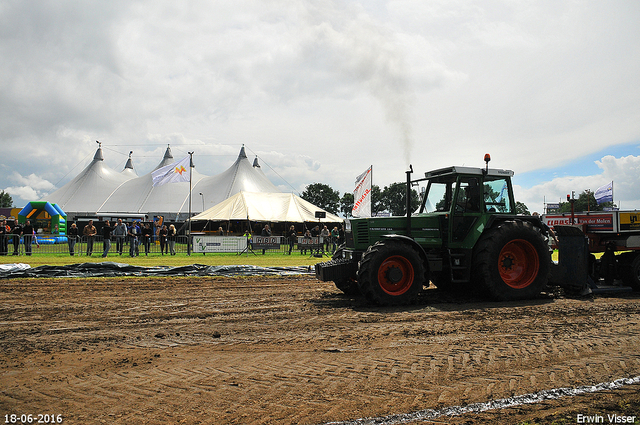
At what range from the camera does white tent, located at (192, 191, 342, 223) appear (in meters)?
30.9

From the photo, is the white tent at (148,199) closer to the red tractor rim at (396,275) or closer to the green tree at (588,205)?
the green tree at (588,205)

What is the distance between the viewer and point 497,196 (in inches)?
312

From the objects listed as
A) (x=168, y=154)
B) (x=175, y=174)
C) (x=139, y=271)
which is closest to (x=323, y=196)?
(x=168, y=154)

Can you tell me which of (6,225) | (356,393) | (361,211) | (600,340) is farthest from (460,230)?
(6,225)

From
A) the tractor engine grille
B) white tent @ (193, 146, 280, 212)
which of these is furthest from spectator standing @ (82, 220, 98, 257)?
white tent @ (193, 146, 280, 212)

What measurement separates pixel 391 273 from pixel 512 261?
2496mm

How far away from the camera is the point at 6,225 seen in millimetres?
18672

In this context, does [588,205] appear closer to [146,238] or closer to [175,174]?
[146,238]

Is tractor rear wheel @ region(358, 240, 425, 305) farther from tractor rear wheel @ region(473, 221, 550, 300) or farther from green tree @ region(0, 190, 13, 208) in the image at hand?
green tree @ region(0, 190, 13, 208)

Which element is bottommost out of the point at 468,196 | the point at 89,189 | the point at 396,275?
the point at 396,275

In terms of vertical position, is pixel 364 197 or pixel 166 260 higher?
pixel 364 197

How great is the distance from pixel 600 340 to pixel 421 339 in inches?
81.3

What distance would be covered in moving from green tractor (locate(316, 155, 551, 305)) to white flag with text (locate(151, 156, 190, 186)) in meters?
20.1

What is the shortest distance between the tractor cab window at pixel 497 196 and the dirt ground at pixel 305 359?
1.75 m
